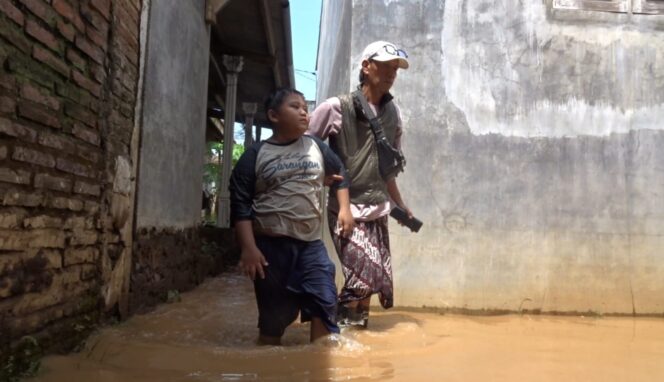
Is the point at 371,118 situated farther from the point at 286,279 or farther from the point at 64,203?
the point at 64,203

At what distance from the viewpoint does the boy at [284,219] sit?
267 cm

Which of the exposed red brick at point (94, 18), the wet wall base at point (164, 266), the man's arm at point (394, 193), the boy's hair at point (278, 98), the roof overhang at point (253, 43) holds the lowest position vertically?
the wet wall base at point (164, 266)

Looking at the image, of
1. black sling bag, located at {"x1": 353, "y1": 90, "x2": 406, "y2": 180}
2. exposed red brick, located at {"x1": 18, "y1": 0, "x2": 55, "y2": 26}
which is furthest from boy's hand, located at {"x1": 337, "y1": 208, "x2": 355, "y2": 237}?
exposed red brick, located at {"x1": 18, "y1": 0, "x2": 55, "y2": 26}

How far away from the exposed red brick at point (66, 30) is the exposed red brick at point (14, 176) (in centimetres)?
69

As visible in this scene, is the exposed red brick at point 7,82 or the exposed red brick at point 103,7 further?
the exposed red brick at point 103,7

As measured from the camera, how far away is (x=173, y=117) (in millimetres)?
4309

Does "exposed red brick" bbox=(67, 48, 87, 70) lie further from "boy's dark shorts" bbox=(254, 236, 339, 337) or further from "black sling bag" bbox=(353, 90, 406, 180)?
"black sling bag" bbox=(353, 90, 406, 180)

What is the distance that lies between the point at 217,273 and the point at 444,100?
376 cm

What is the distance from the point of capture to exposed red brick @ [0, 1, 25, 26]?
2.03 metres

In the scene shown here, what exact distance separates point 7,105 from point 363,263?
70.0 inches

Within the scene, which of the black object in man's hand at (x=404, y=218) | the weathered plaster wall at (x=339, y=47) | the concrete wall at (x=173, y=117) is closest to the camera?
the black object in man's hand at (x=404, y=218)

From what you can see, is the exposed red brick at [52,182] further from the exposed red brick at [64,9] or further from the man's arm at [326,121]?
the man's arm at [326,121]

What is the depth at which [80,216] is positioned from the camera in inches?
106

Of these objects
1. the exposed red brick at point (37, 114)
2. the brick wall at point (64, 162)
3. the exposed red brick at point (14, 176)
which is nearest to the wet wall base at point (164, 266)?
the brick wall at point (64, 162)
